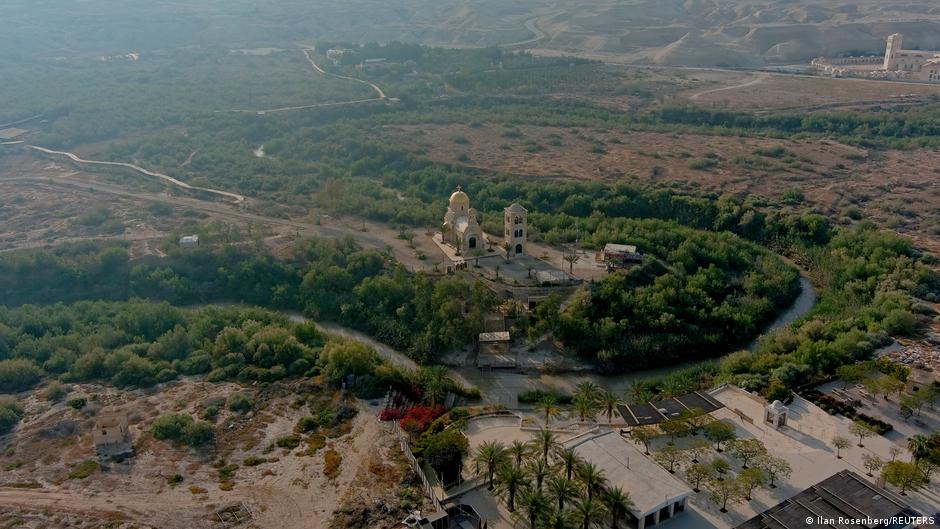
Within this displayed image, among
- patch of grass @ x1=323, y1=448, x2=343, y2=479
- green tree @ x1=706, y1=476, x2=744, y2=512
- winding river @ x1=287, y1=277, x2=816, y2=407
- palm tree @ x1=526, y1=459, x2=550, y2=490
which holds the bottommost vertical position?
winding river @ x1=287, y1=277, x2=816, y2=407

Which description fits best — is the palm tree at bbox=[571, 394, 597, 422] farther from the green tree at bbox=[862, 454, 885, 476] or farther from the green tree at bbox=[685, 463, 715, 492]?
the green tree at bbox=[862, 454, 885, 476]

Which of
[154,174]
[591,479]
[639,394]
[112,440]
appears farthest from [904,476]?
[154,174]

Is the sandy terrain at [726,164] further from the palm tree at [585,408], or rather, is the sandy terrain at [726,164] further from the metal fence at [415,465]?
the metal fence at [415,465]

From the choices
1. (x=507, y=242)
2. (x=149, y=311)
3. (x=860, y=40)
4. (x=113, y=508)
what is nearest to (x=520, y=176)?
(x=507, y=242)

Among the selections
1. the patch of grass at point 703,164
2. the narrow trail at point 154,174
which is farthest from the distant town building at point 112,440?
the patch of grass at point 703,164

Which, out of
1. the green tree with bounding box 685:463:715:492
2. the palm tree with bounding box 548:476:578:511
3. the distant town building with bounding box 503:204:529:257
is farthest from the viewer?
the distant town building with bounding box 503:204:529:257

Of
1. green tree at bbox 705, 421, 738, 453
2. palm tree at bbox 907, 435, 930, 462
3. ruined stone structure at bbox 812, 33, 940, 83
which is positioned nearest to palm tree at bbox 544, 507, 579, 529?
green tree at bbox 705, 421, 738, 453
